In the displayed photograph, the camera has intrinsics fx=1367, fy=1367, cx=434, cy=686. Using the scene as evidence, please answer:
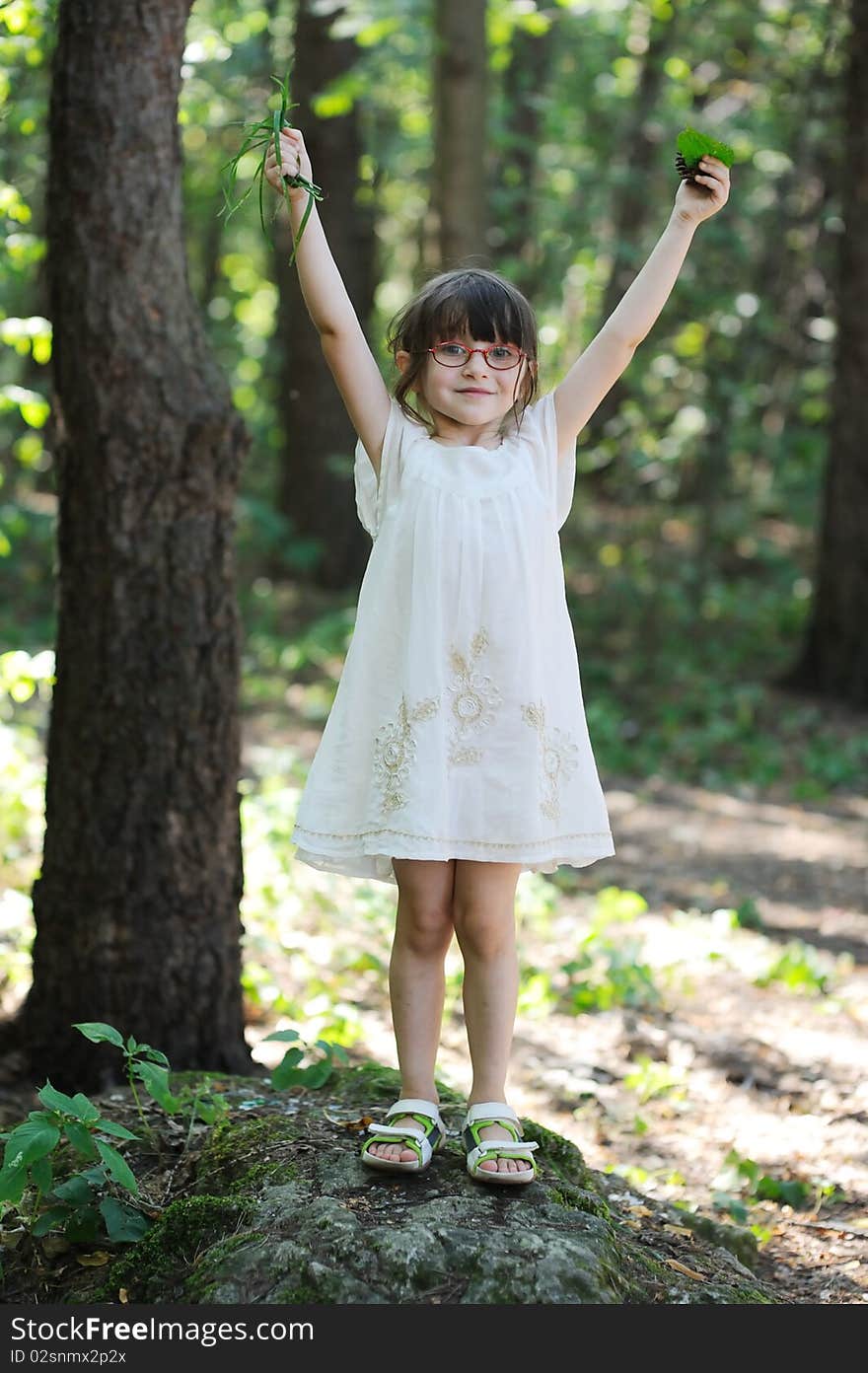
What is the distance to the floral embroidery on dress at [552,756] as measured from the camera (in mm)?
2916

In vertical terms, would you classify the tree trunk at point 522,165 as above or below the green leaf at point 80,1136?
above

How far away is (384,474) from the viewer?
3.03m

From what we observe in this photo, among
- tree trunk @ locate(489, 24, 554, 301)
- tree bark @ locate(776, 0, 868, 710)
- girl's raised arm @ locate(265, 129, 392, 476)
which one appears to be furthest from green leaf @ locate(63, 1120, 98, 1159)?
tree trunk @ locate(489, 24, 554, 301)

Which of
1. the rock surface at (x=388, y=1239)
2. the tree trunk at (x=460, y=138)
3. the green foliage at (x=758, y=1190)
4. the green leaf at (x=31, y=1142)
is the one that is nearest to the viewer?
the rock surface at (x=388, y=1239)

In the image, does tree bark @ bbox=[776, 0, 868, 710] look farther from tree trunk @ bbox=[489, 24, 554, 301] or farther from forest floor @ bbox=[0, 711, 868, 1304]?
forest floor @ bbox=[0, 711, 868, 1304]

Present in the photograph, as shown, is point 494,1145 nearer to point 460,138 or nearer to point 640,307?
point 640,307

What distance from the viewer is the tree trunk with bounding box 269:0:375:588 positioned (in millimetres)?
11609

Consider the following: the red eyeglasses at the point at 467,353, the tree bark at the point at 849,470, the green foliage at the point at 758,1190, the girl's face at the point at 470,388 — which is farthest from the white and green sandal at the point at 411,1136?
the tree bark at the point at 849,470

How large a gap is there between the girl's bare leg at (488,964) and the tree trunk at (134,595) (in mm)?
1335

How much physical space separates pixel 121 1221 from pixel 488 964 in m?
0.93

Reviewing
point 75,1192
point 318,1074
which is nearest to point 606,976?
point 318,1074

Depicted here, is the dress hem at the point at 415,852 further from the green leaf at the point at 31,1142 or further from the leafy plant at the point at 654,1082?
the leafy plant at the point at 654,1082

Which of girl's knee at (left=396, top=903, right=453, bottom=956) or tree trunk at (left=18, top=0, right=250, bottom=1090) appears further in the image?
tree trunk at (left=18, top=0, right=250, bottom=1090)

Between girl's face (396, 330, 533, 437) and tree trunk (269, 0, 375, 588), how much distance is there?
26.8 feet
